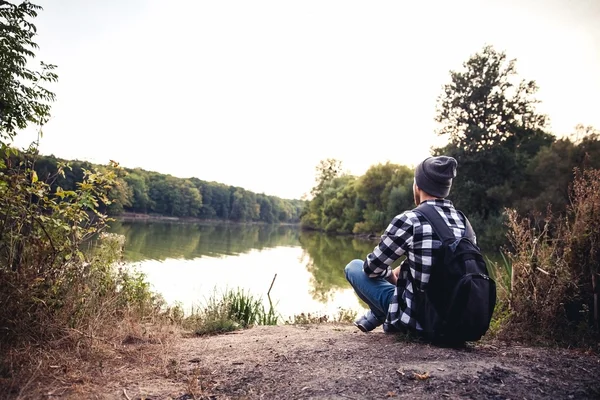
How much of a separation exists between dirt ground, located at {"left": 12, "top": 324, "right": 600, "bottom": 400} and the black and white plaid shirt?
230 millimetres

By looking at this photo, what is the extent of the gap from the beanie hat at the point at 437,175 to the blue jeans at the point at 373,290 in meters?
0.85

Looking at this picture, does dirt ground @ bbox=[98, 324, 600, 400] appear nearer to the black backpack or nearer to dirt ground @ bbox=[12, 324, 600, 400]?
dirt ground @ bbox=[12, 324, 600, 400]

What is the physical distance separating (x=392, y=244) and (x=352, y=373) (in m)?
0.93

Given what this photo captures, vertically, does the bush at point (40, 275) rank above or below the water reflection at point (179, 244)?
above

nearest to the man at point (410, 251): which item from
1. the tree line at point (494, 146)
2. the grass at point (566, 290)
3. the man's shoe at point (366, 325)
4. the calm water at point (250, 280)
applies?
the man's shoe at point (366, 325)

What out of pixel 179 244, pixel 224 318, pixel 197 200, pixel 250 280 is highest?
pixel 197 200

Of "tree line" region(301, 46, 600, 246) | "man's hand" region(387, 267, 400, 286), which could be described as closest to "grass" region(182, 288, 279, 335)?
"man's hand" region(387, 267, 400, 286)

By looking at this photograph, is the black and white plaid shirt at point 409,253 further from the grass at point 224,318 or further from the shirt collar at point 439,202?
the grass at point 224,318

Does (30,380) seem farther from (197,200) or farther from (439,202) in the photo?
(197,200)

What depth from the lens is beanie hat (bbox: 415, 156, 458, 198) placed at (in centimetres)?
274

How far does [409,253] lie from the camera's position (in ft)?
8.68

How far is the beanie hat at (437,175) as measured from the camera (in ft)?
8.99

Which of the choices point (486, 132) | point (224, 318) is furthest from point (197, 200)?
point (224, 318)

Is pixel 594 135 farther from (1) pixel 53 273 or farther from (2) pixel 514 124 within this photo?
(1) pixel 53 273
